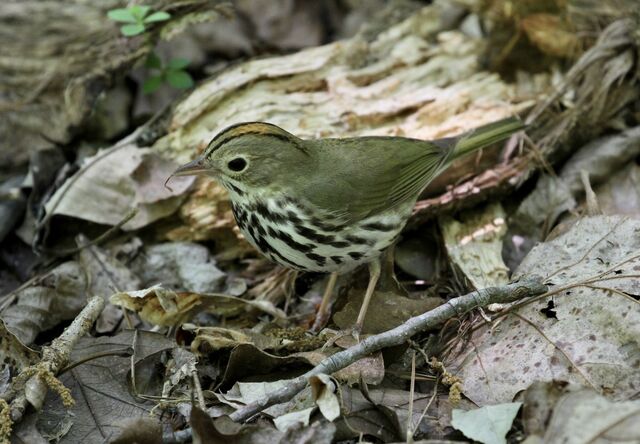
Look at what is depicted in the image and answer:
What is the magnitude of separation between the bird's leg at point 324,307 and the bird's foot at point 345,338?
401 mm

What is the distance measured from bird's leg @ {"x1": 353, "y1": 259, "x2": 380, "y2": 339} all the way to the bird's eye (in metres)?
0.85

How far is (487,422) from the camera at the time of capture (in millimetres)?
2605

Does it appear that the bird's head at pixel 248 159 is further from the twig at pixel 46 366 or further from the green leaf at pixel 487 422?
the green leaf at pixel 487 422

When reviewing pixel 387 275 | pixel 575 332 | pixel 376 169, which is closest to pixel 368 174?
pixel 376 169

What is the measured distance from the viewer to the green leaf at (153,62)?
5.01 m

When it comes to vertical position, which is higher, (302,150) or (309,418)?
(302,150)

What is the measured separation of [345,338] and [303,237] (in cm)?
50

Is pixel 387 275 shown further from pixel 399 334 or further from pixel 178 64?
pixel 178 64

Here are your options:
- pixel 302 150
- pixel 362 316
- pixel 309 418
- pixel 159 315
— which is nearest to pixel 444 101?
pixel 302 150

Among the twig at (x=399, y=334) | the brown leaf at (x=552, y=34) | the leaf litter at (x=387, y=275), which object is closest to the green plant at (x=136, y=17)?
the leaf litter at (x=387, y=275)

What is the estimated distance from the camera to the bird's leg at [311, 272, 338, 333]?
149 inches

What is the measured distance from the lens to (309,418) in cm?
269

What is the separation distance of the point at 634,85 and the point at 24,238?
12.6 ft

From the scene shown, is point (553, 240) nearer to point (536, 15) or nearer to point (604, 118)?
point (604, 118)
